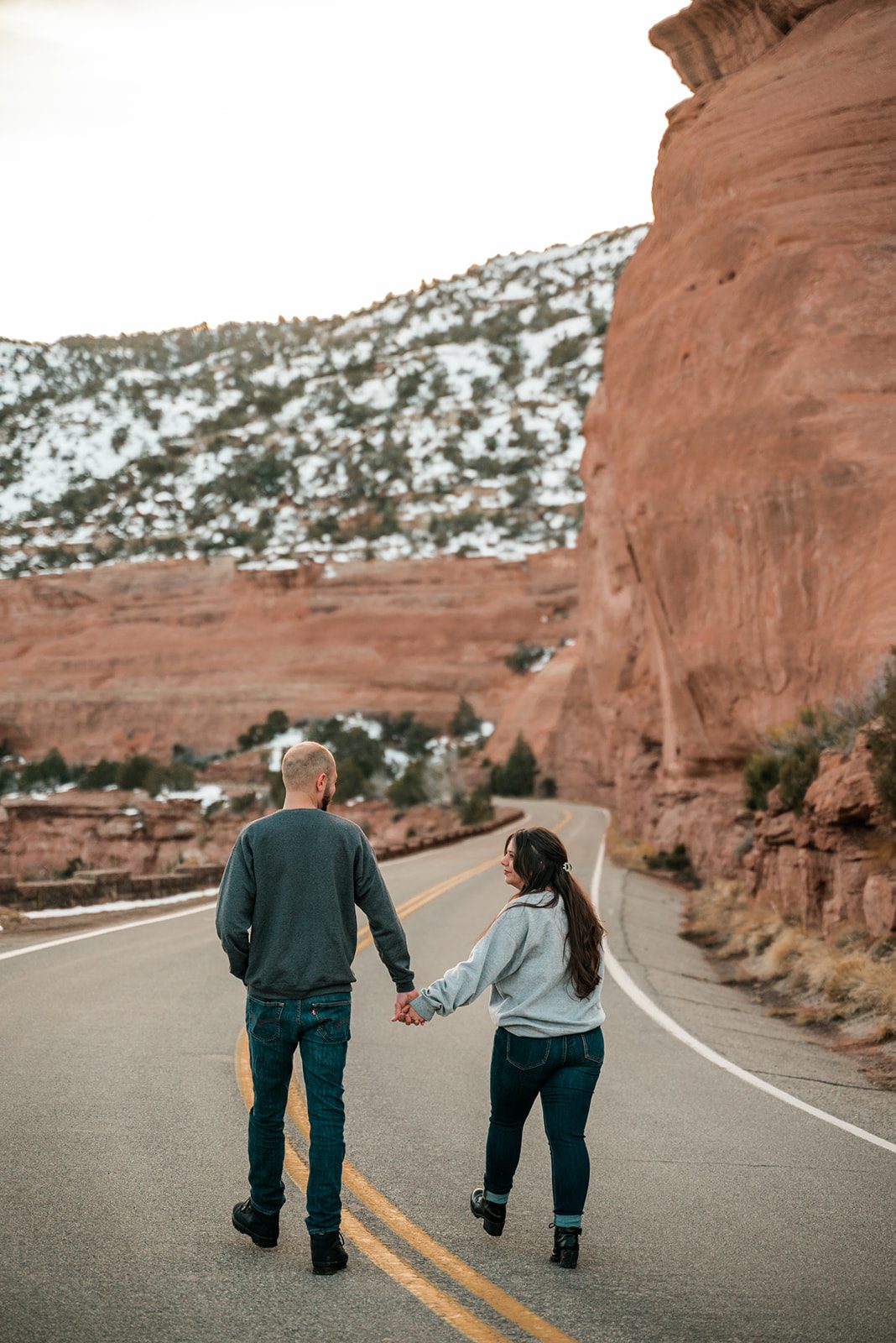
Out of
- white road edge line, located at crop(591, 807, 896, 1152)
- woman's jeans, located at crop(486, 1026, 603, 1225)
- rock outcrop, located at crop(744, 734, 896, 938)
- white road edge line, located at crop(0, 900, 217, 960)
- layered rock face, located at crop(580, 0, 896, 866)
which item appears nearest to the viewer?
woman's jeans, located at crop(486, 1026, 603, 1225)

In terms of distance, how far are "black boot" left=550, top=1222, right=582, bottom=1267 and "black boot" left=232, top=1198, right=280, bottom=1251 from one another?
3.44 feet

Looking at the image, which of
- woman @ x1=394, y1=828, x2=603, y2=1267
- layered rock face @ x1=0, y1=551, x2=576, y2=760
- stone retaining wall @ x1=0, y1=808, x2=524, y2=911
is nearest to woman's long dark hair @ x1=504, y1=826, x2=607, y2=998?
woman @ x1=394, y1=828, x2=603, y2=1267

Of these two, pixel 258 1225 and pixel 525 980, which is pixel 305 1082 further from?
pixel 525 980

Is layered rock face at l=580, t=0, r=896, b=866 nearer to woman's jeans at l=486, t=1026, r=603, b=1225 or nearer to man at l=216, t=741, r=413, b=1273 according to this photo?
woman's jeans at l=486, t=1026, r=603, b=1225

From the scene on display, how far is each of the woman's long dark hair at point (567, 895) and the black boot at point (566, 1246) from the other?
→ 85 centimetres

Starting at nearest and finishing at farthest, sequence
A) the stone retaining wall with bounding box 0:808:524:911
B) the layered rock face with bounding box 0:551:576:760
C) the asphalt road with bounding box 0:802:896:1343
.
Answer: the asphalt road with bounding box 0:802:896:1343
the stone retaining wall with bounding box 0:808:524:911
the layered rock face with bounding box 0:551:576:760

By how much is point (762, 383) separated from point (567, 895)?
62.2ft

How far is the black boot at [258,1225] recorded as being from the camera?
4832 mm

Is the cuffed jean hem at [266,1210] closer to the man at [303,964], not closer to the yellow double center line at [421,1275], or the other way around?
the man at [303,964]

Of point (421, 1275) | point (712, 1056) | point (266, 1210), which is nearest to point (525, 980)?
point (421, 1275)

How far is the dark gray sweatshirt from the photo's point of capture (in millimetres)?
4812

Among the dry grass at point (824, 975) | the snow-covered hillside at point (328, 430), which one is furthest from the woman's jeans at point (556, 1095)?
the snow-covered hillside at point (328, 430)

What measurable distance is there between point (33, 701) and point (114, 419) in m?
70.3

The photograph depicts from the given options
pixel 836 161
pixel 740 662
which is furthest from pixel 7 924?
pixel 836 161
